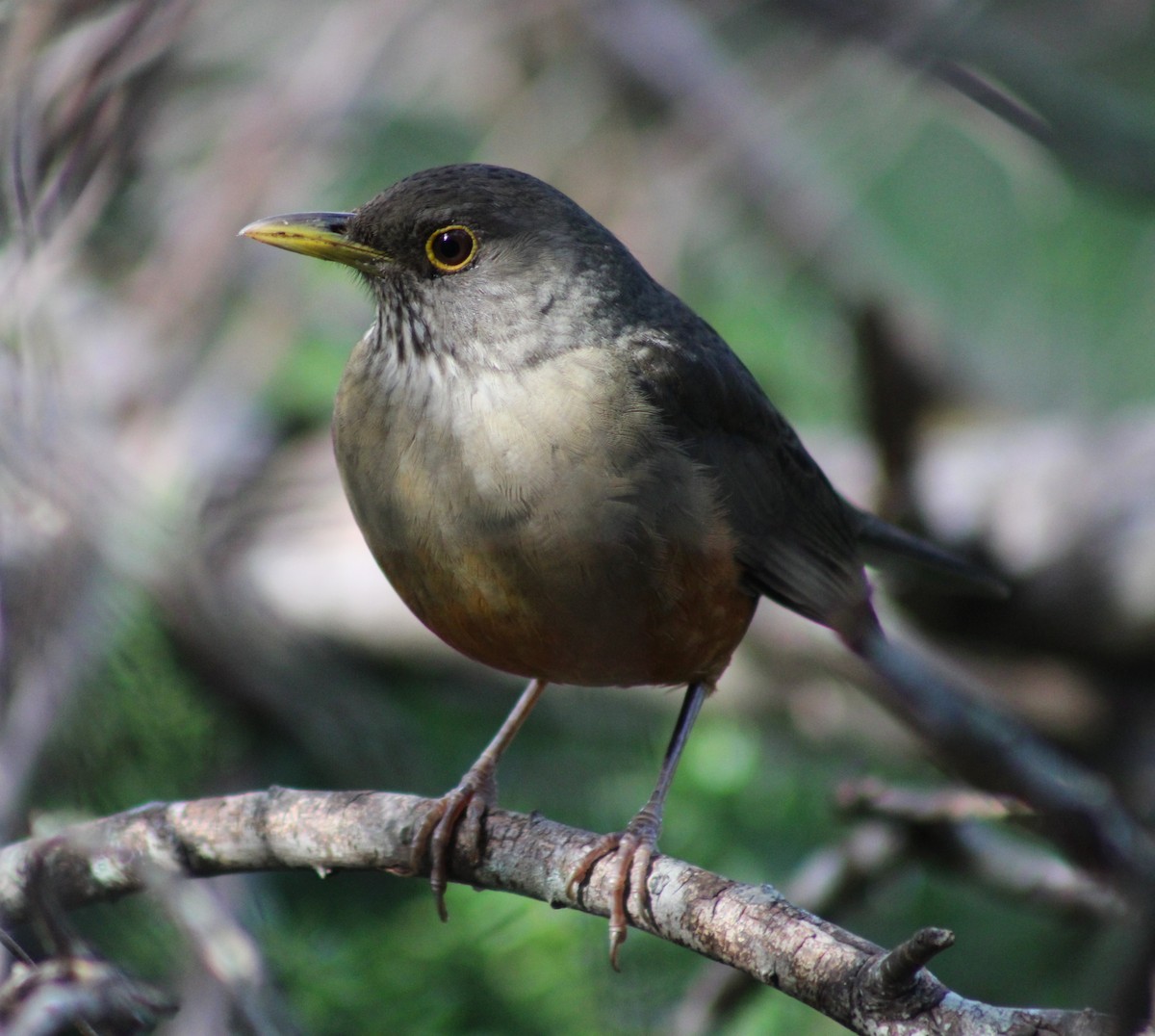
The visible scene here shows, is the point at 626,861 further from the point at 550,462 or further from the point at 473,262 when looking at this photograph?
the point at 473,262

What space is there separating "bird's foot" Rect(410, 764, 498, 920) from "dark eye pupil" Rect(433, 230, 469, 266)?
1.51 metres

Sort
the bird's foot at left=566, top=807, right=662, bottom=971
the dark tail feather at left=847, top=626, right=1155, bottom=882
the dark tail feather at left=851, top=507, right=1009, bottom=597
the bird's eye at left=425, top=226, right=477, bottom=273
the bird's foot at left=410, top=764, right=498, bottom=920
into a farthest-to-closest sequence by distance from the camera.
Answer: the dark tail feather at left=851, top=507, right=1009, bottom=597 → the bird's eye at left=425, top=226, right=477, bottom=273 → the bird's foot at left=410, top=764, right=498, bottom=920 → the bird's foot at left=566, top=807, right=662, bottom=971 → the dark tail feather at left=847, top=626, right=1155, bottom=882

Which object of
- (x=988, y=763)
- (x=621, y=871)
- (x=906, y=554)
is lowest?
(x=621, y=871)

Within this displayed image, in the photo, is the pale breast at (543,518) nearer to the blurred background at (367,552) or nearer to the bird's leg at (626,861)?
the bird's leg at (626,861)

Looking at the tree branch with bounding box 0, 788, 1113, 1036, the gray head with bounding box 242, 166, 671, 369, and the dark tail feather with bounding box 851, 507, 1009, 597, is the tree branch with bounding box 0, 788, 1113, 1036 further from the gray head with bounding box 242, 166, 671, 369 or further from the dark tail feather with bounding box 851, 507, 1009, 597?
the dark tail feather with bounding box 851, 507, 1009, 597

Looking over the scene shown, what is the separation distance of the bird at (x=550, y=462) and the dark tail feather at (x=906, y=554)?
77 centimetres

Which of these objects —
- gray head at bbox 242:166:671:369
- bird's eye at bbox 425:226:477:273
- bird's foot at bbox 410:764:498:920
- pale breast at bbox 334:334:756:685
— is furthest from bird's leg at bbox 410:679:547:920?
bird's eye at bbox 425:226:477:273

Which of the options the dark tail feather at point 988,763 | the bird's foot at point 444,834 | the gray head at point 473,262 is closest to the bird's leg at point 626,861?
the bird's foot at point 444,834

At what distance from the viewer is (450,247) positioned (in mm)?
4055

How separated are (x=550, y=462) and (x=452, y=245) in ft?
2.75

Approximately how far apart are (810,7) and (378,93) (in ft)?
19.0

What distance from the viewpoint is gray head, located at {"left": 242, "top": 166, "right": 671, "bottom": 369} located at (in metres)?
3.94

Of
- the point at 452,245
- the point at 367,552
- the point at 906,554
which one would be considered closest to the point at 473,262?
the point at 452,245

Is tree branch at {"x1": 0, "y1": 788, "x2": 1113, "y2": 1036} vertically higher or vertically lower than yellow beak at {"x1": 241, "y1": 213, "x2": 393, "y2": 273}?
lower
